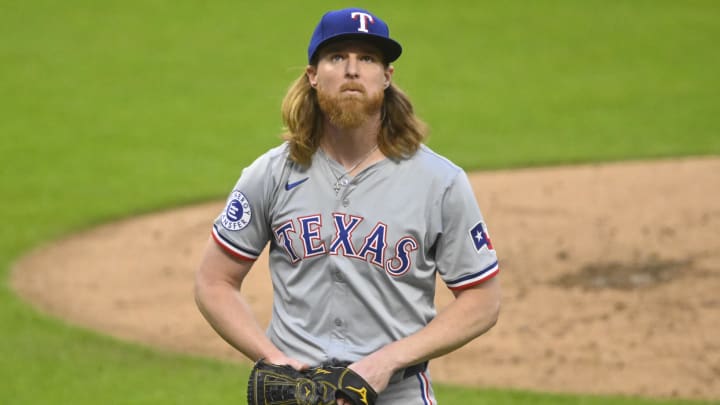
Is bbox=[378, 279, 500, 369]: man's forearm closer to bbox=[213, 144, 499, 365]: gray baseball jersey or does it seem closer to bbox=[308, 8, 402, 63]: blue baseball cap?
bbox=[213, 144, 499, 365]: gray baseball jersey

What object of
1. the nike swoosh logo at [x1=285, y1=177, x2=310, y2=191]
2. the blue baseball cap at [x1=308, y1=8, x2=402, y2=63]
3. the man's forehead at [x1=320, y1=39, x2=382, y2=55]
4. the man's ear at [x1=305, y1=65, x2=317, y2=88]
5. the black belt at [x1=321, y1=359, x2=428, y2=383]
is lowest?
the black belt at [x1=321, y1=359, x2=428, y2=383]

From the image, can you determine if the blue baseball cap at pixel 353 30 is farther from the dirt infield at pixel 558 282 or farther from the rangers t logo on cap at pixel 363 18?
the dirt infield at pixel 558 282

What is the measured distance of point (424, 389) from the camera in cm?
380

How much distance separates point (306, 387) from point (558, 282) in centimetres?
661

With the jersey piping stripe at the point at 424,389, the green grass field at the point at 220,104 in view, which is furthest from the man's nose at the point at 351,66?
the green grass field at the point at 220,104

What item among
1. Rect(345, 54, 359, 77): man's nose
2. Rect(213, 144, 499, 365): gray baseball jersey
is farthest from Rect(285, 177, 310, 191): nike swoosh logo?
Rect(345, 54, 359, 77): man's nose

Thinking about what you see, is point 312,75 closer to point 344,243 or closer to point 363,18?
point 363,18

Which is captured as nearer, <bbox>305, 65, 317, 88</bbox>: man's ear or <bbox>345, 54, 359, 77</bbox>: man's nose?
<bbox>345, 54, 359, 77</bbox>: man's nose

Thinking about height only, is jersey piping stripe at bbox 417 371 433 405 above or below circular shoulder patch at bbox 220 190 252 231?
below

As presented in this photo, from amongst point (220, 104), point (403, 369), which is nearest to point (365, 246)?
point (403, 369)

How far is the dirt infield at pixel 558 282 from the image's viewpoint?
8.21 metres

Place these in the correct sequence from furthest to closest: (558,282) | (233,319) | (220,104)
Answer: (220,104)
(558,282)
(233,319)

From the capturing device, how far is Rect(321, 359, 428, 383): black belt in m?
3.62

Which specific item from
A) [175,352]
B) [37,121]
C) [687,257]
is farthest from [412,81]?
[175,352]
